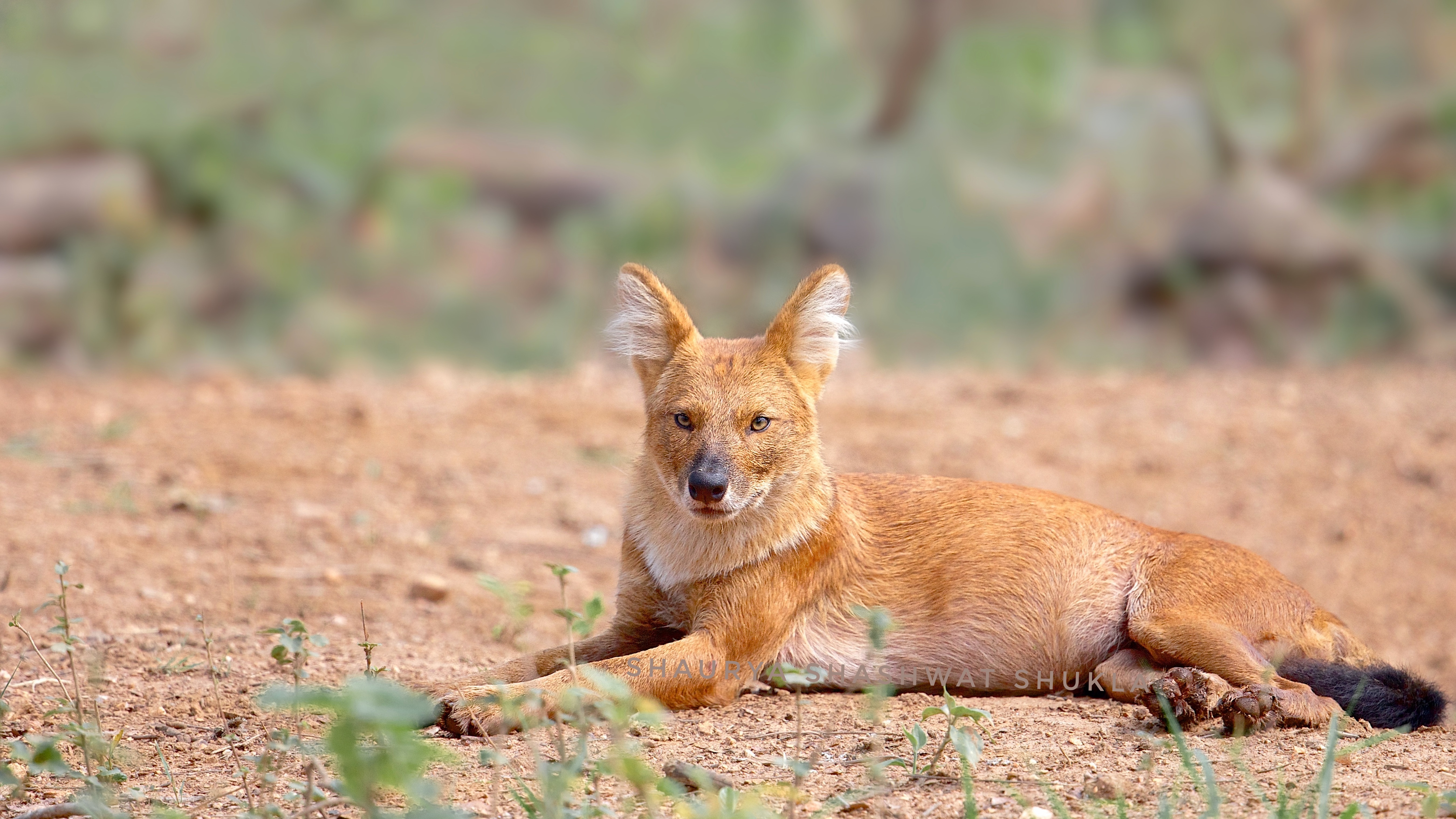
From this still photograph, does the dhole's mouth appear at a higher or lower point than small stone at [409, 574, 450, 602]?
higher

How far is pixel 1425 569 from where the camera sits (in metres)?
7.46

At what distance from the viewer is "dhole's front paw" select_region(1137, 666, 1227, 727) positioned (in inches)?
171

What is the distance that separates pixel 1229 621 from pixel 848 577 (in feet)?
4.49

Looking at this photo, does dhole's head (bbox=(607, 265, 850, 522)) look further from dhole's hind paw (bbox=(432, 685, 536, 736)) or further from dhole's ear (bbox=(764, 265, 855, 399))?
dhole's hind paw (bbox=(432, 685, 536, 736))

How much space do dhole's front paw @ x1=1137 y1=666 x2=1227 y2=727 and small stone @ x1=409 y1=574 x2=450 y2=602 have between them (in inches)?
126

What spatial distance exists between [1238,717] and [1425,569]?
395 cm

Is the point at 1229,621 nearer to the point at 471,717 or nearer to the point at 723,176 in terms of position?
the point at 471,717

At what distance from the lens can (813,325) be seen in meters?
5.25

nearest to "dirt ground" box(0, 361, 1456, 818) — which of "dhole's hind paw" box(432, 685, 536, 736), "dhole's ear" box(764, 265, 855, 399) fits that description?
"dhole's hind paw" box(432, 685, 536, 736)

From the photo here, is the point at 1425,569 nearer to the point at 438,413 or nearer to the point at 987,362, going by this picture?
the point at 987,362

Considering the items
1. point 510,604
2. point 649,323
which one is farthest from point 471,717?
point 649,323

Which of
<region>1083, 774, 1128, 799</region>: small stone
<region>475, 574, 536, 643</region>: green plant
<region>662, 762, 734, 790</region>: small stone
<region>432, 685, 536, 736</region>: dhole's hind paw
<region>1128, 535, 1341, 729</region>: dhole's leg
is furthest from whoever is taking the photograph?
<region>1128, 535, 1341, 729</region>: dhole's leg

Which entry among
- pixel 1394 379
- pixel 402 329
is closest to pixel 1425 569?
pixel 1394 379

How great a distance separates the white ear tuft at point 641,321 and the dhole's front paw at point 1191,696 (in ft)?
7.08
